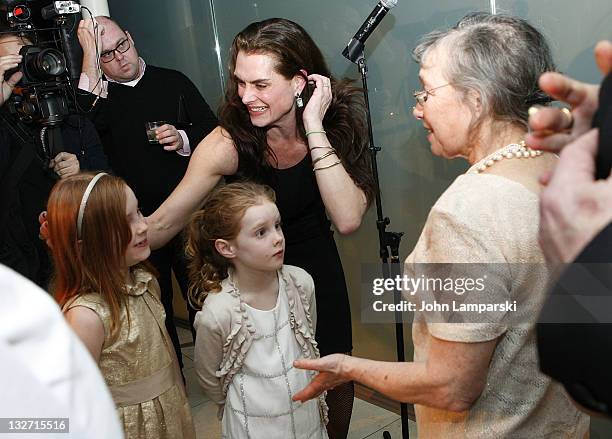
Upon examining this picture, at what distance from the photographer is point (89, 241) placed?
165 cm

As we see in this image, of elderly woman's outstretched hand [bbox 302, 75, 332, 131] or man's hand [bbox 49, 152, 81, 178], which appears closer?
elderly woman's outstretched hand [bbox 302, 75, 332, 131]

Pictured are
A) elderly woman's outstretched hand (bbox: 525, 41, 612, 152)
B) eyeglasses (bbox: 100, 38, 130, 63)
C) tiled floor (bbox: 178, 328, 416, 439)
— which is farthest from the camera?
eyeglasses (bbox: 100, 38, 130, 63)

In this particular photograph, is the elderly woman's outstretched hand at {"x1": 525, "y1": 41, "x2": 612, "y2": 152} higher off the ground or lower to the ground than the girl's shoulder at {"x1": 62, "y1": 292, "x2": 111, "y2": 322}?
higher

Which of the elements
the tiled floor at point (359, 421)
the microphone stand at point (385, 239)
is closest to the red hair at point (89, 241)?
the microphone stand at point (385, 239)

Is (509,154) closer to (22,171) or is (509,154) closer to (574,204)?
(574,204)

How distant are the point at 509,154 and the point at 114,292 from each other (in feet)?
3.60

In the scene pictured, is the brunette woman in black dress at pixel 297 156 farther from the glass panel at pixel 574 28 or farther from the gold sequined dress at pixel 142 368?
the glass panel at pixel 574 28

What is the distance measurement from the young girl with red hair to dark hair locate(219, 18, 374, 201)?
0.45m

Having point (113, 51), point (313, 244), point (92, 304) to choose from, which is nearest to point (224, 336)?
point (92, 304)

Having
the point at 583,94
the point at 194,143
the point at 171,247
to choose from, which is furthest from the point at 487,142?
the point at 171,247

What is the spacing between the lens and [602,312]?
1.98 ft

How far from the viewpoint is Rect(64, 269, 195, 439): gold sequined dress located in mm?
1614

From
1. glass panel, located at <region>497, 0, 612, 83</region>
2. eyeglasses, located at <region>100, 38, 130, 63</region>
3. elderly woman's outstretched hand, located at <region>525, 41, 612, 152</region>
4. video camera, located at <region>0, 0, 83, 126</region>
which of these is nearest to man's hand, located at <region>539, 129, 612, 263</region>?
elderly woman's outstretched hand, located at <region>525, 41, 612, 152</region>

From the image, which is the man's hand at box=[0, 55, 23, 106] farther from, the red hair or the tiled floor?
the tiled floor
